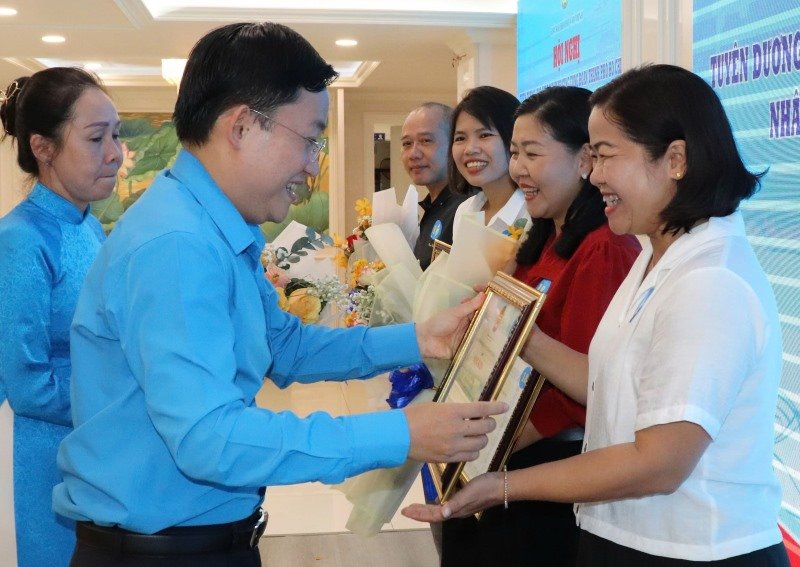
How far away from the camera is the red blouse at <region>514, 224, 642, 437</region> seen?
191cm

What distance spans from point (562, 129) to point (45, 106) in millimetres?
1309

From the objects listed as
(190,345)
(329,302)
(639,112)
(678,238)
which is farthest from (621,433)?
(329,302)

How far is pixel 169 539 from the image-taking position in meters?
1.38

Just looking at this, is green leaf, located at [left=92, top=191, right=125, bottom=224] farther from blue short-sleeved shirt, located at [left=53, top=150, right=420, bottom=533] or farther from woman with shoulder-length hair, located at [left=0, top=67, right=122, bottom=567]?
blue short-sleeved shirt, located at [left=53, top=150, right=420, bottom=533]

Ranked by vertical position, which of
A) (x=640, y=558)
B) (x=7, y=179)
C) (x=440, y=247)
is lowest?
(x=640, y=558)

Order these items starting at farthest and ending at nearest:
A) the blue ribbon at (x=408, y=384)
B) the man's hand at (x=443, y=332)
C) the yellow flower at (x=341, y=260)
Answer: the yellow flower at (x=341, y=260) → the blue ribbon at (x=408, y=384) → the man's hand at (x=443, y=332)

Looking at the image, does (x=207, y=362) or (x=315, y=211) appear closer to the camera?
(x=207, y=362)

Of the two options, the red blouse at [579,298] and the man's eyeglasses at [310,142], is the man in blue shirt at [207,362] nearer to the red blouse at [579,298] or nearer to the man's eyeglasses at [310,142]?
the man's eyeglasses at [310,142]

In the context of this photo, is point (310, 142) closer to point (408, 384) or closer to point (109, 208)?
point (408, 384)

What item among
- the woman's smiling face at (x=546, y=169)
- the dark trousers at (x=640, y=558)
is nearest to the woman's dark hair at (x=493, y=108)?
the woman's smiling face at (x=546, y=169)

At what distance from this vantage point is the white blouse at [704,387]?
1392 millimetres

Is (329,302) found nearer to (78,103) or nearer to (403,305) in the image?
(403,305)

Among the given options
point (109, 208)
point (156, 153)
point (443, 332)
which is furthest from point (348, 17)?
point (109, 208)

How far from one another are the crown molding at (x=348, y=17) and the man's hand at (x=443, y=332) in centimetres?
504
